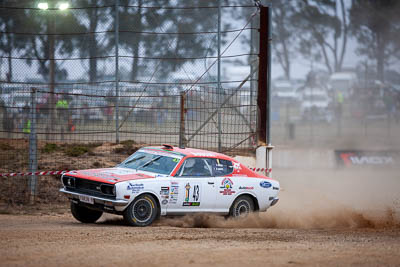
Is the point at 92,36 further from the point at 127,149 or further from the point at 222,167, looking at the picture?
the point at 222,167

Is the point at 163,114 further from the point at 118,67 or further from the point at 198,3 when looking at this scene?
Answer: the point at 198,3

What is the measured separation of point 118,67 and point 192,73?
2.02 meters

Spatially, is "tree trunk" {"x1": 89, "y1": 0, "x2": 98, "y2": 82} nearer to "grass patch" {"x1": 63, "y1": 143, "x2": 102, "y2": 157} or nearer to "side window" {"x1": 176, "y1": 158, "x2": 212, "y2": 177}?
"grass patch" {"x1": 63, "y1": 143, "x2": 102, "y2": 157}

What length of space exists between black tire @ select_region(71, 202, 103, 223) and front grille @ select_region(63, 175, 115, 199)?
1.45ft

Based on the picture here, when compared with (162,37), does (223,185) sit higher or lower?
lower

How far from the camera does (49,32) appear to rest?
1720 cm

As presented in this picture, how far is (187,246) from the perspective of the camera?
293 inches

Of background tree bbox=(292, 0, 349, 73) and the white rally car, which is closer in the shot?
the white rally car

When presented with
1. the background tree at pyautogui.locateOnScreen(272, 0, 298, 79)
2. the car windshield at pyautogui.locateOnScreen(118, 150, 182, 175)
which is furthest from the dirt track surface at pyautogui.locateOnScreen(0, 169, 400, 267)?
the background tree at pyautogui.locateOnScreen(272, 0, 298, 79)

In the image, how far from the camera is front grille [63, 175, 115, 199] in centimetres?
920

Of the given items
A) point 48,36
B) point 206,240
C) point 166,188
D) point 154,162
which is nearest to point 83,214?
point 154,162

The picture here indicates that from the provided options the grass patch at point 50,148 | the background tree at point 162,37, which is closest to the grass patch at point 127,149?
the grass patch at point 50,148

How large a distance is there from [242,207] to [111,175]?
257 centimetres

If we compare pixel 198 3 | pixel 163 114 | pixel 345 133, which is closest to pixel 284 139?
pixel 345 133
